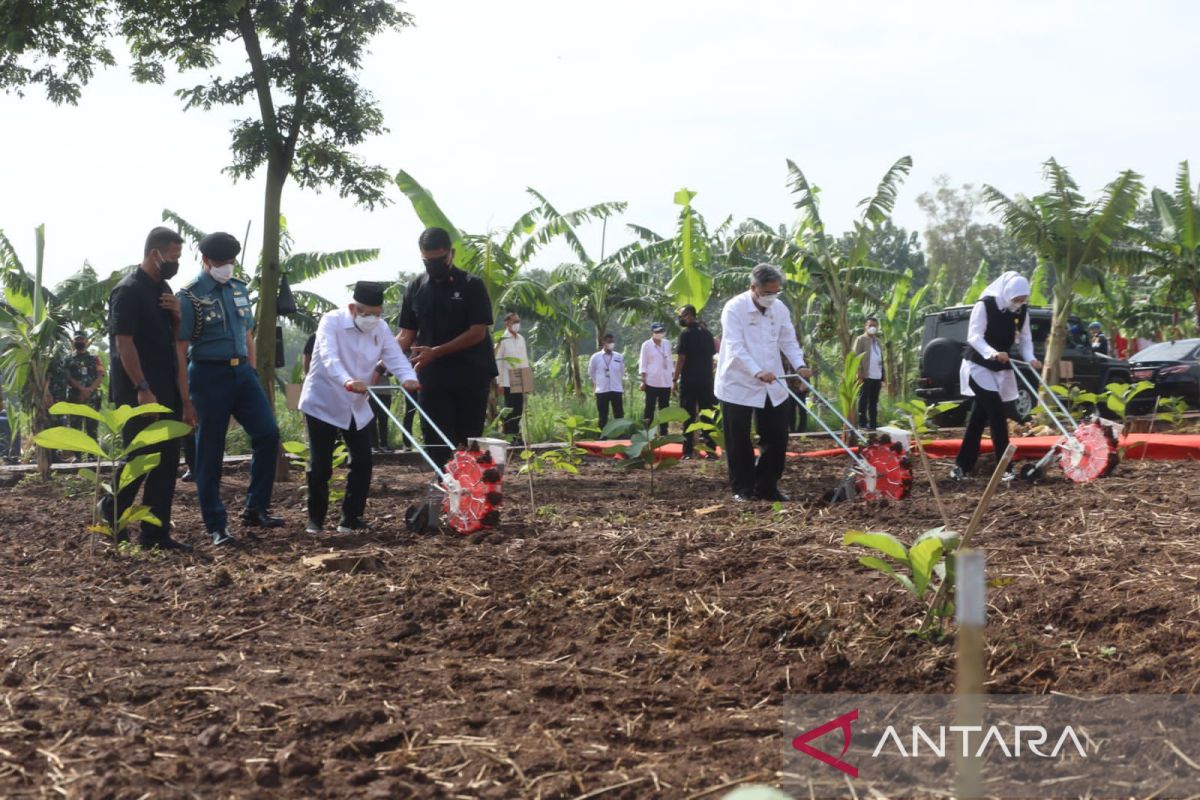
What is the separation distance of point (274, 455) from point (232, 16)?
4.67m

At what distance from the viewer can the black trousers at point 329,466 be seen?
7.06 metres

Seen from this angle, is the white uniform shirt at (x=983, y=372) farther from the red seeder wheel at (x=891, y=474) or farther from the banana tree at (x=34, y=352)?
the banana tree at (x=34, y=352)

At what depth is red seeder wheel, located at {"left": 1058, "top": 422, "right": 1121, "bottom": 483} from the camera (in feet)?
28.5

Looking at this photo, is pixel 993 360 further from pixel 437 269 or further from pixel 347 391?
pixel 347 391

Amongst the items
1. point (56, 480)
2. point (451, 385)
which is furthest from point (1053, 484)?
point (56, 480)

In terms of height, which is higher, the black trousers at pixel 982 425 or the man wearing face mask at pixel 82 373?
the man wearing face mask at pixel 82 373

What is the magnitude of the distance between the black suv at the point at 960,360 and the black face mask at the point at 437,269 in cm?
1096

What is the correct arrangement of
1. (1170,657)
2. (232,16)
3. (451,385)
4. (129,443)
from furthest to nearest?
(232,16)
(451,385)
(129,443)
(1170,657)

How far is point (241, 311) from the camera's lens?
6.89 m

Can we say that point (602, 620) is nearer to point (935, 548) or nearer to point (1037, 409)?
point (935, 548)

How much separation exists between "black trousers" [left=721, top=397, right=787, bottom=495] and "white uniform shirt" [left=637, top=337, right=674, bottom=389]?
7.81 meters

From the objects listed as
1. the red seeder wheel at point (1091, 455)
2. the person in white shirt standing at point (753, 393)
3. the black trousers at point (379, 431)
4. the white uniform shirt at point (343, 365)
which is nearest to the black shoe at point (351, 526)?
the white uniform shirt at point (343, 365)

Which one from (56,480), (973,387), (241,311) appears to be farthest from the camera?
(56,480)

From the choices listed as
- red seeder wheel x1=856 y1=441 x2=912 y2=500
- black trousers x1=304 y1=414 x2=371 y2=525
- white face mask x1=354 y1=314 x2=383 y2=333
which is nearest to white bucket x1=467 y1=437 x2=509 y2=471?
black trousers x1=304 y1=414 x2=371 y2=525
